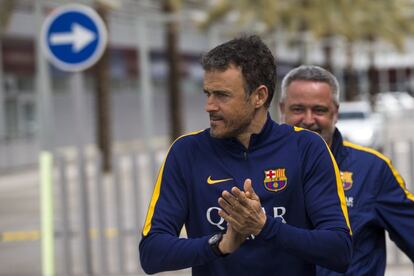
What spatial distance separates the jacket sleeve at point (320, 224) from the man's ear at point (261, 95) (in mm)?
195

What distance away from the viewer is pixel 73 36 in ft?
29.1

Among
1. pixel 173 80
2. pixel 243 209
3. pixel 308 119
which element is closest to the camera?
pixel 243 209

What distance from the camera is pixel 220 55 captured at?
267 centimetres

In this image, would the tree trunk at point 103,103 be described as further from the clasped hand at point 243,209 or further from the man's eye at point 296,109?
the clasped hand at point 243,209

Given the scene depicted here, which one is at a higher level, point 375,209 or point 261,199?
point 261,199

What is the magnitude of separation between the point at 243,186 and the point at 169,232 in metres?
0.28

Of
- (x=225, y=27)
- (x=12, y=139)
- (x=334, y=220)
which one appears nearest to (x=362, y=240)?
(x=334, y=220)

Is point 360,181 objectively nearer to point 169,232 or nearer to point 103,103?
point 169,232

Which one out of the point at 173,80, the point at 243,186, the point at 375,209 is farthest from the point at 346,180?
the point at 173,80

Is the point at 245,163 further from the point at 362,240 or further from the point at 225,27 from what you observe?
the point at 225,27

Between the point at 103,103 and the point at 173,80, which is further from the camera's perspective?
the point at 173,80

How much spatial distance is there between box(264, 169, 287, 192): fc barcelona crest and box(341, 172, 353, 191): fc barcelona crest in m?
1.05

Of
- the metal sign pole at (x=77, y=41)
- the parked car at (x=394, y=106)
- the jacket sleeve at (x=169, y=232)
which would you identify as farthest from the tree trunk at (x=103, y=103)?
the parked car at (x=394, y=106)

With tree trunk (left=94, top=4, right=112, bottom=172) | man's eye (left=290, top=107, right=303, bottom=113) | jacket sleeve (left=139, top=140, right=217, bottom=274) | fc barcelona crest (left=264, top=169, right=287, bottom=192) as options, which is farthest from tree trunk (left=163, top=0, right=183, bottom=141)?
fc barcelona crest (left=264, top=169, right=287, bottom=192)
